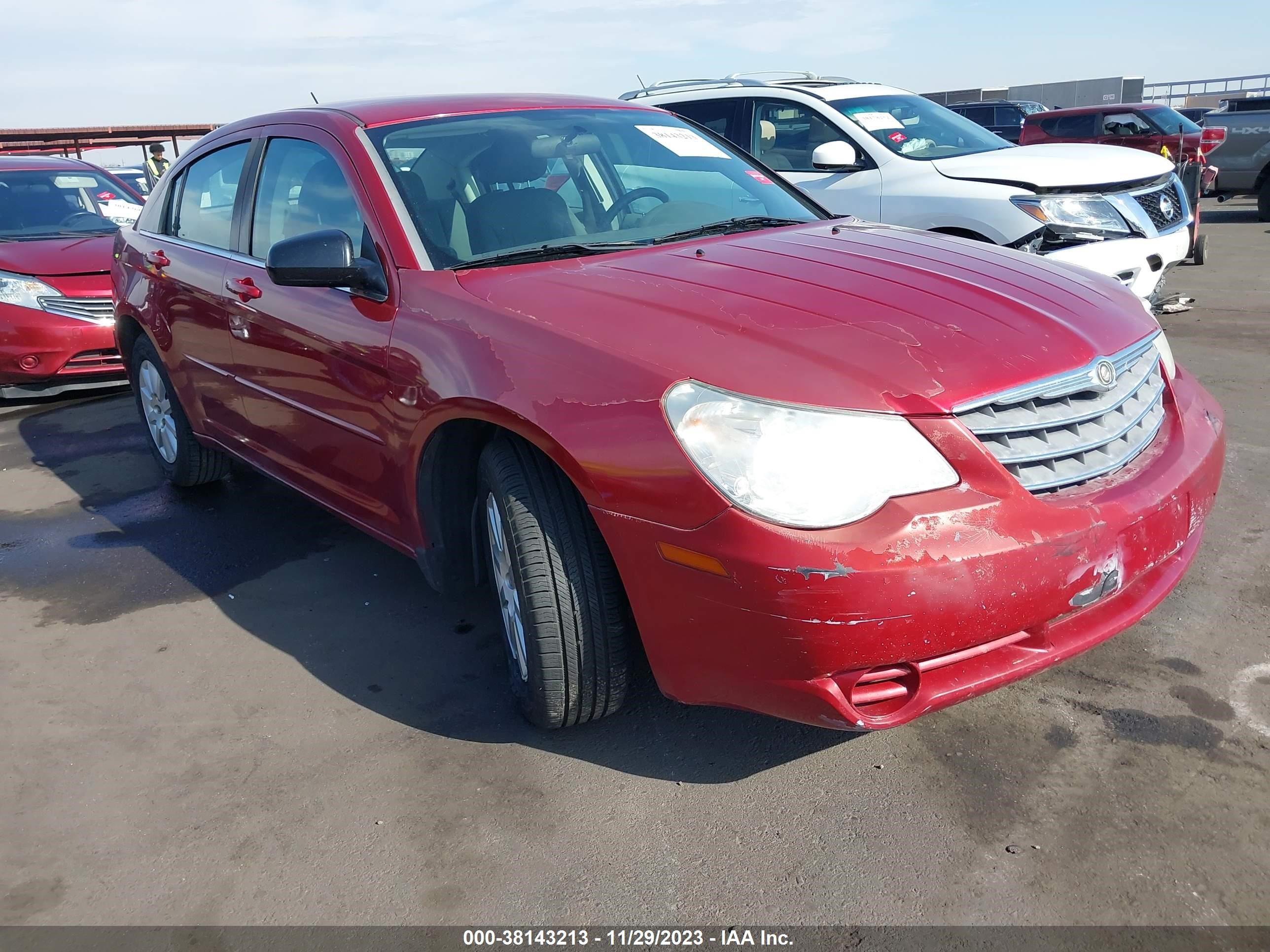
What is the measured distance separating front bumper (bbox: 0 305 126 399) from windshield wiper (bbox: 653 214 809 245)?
4.75 metres

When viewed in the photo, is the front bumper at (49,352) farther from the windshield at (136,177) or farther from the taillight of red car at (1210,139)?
the taillight of red car at (1210,139)

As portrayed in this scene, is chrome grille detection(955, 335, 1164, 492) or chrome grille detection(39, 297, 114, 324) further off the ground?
chrome grille detection(955, 335, 1164, 492)

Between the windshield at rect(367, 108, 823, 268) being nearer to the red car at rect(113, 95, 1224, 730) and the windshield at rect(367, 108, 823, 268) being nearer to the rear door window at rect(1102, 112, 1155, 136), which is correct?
the red car at rect(113, 95, 1224, 730)

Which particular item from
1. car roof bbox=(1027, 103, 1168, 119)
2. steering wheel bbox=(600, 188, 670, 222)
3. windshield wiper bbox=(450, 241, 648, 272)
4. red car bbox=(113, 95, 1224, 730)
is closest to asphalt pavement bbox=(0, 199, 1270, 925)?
red car bbox=(113, 95, 1224, 730)

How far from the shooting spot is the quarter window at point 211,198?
402 centimetres

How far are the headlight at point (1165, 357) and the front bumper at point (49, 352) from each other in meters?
5.99

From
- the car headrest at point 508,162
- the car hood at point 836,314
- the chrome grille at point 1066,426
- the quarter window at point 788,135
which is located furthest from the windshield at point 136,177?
the chrome grille at point 1066,426

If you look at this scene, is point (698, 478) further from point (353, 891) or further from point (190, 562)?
point (190, 562)

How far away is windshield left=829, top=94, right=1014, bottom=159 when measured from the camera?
278 inches

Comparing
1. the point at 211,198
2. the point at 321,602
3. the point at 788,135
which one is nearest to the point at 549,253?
the point at 321,602

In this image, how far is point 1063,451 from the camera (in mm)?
2322

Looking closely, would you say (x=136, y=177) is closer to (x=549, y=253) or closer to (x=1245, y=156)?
(x=1245, y=156)

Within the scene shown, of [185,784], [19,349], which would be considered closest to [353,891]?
[185,784]

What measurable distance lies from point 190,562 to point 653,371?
8.90 feet
